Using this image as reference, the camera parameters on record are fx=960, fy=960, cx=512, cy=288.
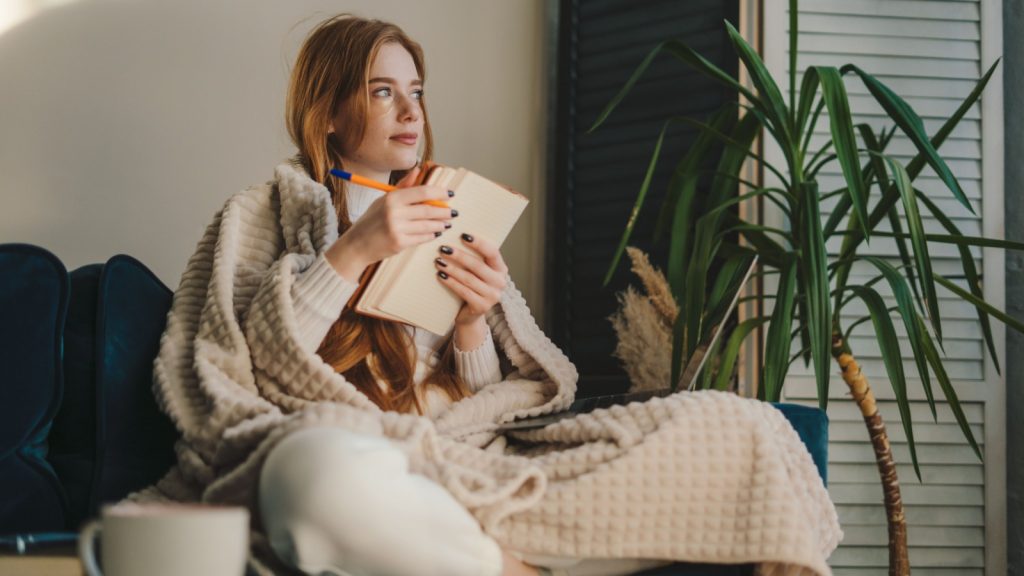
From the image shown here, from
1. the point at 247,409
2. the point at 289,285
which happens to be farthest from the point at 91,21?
the point at 247,409

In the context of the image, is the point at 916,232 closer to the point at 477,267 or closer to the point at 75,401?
the point at 477,267

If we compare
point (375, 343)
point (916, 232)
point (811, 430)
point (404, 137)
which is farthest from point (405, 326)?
point (916, 232)

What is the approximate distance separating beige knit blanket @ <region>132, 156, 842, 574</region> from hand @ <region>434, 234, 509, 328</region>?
0.16 meters

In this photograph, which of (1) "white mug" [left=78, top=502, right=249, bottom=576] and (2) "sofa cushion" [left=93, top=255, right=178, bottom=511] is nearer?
(1) "white mug" [left=78, top=502, right=249, bottom=576]

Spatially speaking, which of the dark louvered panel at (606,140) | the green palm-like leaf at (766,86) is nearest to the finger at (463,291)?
the green palm-like leaf at (766,86)

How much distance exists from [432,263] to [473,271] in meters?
0.06

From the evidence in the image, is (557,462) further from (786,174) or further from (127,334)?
(786,174)

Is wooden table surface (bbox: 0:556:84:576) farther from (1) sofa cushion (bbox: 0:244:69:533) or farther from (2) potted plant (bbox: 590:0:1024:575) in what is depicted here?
(2) potted plant (bbox: 590:0:1024:575)

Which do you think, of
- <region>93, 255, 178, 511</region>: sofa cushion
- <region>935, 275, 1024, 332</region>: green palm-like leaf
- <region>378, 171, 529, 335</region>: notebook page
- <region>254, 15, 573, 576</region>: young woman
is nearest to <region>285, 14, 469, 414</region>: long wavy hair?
<region>254, 15, 573, 576</region>: young woman

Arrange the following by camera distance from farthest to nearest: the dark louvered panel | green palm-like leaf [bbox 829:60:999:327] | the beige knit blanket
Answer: the dark louvered panel, green palm-like leaf [bbox 829:60:999:327], the beige knit blanket

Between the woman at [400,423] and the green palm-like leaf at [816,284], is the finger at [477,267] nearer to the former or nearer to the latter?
the woman at [400,423]

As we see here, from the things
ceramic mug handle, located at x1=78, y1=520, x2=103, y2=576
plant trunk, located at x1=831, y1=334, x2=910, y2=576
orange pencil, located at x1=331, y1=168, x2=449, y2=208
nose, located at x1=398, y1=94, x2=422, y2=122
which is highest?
nose, located at x1=398, y1=94, x2=422, y2=122

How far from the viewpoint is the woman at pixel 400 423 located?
79 centimetres

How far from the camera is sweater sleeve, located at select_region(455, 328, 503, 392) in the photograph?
4.36ft
